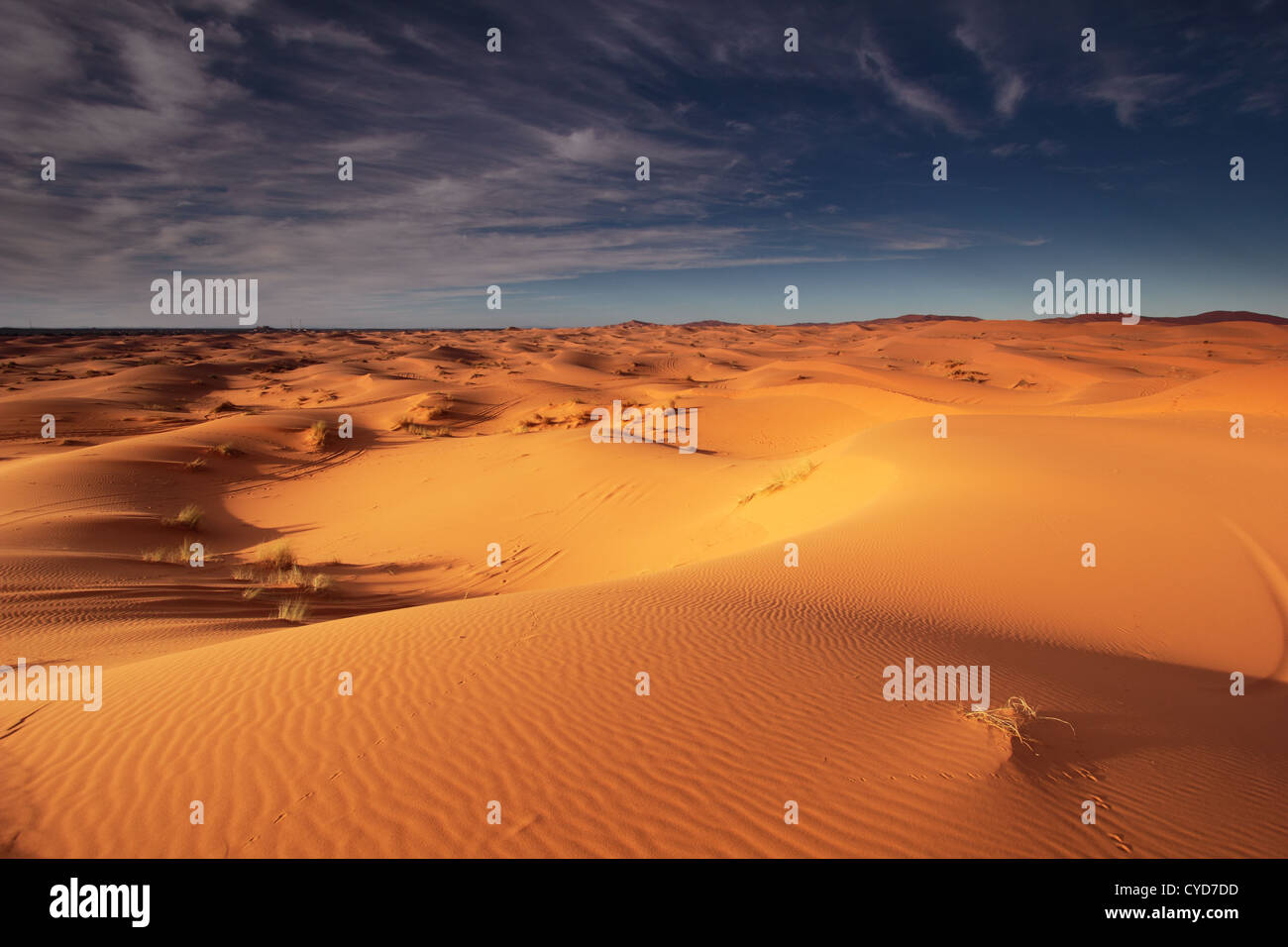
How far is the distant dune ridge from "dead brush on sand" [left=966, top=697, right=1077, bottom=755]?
44 mm

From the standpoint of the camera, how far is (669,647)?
4.49 meters

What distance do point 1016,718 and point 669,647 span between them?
7.36 ft

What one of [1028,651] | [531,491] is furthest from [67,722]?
[531,491]

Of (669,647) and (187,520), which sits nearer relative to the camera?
(669,647)

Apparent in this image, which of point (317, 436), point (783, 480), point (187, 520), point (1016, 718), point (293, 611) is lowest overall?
point (293, 611)

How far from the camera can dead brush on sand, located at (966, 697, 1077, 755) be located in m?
3.38

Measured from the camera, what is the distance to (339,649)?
4488 mm

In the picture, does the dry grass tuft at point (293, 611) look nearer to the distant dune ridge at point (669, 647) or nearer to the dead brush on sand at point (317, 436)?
the distant dune ridge at point (669, 647)

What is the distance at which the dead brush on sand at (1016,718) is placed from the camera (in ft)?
11.1

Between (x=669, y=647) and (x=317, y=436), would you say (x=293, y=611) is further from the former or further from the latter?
(x=317, y=436)

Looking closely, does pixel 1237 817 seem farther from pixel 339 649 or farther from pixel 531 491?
pixel 531 491

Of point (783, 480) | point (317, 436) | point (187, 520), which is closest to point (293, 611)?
point (187, 520)

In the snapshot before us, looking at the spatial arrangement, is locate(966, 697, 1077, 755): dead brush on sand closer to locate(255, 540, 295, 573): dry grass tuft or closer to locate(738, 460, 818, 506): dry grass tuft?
locate(738, 460, 818, 506): dry grass tuft
